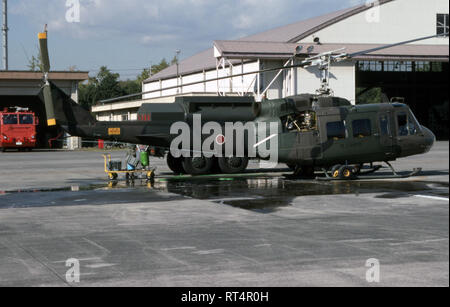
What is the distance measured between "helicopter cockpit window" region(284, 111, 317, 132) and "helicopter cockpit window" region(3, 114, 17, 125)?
34.4 metres

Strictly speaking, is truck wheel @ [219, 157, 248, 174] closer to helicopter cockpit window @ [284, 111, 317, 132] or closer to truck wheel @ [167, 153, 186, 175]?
truck wheel @ [167, 153, 186, 175]

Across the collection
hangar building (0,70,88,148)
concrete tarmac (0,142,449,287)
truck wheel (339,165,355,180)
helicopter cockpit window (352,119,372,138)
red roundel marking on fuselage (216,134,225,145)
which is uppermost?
hangar building (0,70,88,148)

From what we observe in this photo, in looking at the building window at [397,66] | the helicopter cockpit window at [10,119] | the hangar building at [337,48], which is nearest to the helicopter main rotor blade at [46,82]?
the hangar building at [337,48]

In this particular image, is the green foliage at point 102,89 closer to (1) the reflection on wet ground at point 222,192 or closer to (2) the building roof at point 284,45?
(2) the building roof at point 284,45

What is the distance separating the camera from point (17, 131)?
4747cm

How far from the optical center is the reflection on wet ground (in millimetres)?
14312

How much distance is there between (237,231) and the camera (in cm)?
996

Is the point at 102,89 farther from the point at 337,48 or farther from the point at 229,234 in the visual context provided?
the point at 229,234

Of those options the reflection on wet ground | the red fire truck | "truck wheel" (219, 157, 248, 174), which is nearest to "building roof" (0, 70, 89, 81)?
the red fire truck

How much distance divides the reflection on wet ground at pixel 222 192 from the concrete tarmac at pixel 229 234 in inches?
1.9

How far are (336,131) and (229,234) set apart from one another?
9.99 metres
